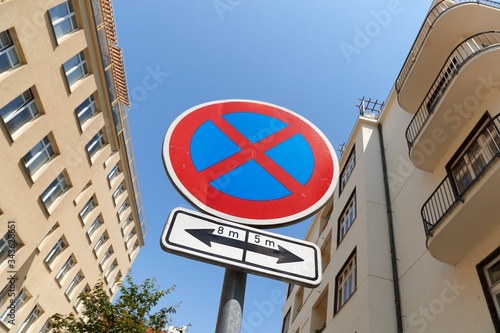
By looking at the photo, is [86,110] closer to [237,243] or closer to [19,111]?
[19,111]

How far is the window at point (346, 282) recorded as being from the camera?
1060 cm

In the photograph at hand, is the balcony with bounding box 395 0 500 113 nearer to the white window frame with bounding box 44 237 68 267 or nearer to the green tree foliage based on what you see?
the green tree foliage

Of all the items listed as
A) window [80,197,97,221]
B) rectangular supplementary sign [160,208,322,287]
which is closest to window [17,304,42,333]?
window [80,197,97,221]

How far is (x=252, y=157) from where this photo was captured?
2334 mm

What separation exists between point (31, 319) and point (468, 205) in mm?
20048

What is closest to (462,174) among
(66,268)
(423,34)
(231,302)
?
(423,34)

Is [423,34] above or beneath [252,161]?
above

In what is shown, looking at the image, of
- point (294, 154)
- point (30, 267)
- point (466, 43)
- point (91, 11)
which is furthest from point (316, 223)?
point (294, 154)

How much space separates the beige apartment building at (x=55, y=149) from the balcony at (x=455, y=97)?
1391cm

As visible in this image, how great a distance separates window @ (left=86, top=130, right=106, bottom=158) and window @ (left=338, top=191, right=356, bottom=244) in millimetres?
14381

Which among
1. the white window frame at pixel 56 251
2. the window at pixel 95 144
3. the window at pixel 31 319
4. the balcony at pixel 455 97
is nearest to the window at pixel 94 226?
the white window frame at pixel 56 251

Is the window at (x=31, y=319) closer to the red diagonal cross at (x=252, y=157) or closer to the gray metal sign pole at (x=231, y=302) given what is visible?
the red diagonal cross at (x=252, y=157)

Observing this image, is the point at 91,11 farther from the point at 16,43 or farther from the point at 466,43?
the point at 466,43

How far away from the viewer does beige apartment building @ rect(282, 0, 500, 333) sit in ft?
20.5
